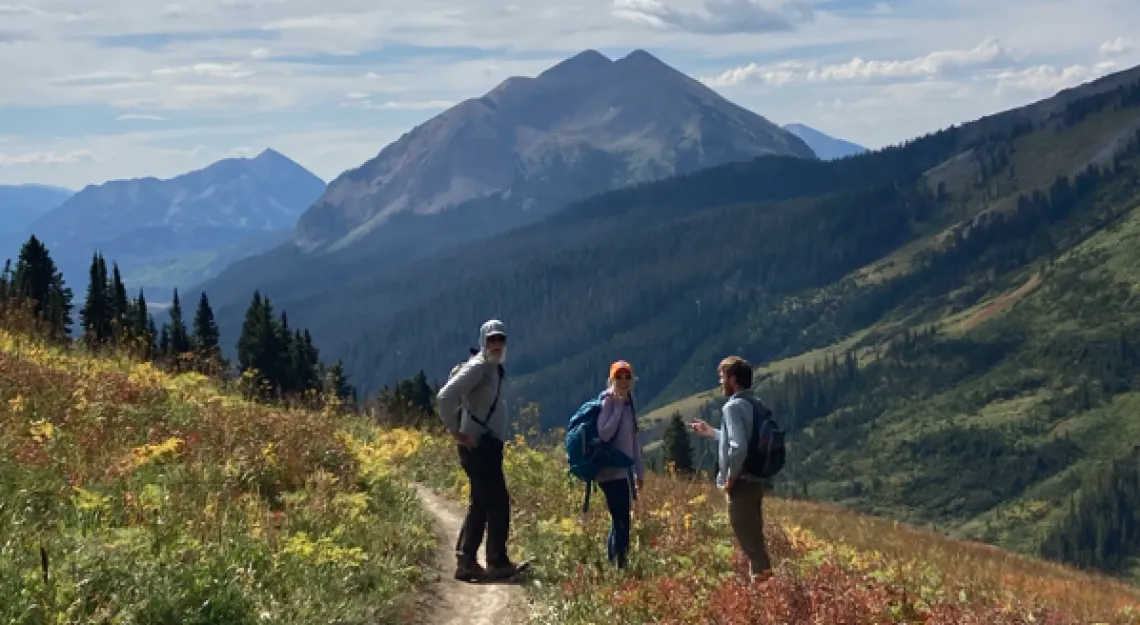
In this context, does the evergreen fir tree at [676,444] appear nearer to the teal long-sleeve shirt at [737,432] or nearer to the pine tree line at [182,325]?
the pine tree line at [182,325]

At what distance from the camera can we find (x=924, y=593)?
31.8ft

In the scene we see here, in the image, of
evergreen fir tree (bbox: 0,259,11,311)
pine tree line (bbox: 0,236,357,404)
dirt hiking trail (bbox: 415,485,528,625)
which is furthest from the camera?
pine tree line (bbox: 0,236,357,404)

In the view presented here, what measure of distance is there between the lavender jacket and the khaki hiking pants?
1.21 m

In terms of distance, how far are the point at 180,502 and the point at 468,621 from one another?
9.50 feet

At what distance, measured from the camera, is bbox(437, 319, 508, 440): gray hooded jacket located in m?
10.7

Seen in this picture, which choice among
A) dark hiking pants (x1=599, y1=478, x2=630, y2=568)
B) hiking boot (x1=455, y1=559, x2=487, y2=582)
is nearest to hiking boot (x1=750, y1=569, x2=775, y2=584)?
dark hiking pants (x1=599, y1=478, x2=630, y2=568)

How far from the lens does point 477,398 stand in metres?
10.8

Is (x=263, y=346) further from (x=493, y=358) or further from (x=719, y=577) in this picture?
(x=719, y=577)

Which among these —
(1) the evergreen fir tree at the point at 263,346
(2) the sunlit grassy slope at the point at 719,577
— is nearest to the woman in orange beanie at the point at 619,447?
(2) the sunlit grassy slope at the point at 719,577

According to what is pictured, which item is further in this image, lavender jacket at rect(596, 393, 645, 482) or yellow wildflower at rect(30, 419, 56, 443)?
lavender jacket at rect(596, 393, 645, 482)

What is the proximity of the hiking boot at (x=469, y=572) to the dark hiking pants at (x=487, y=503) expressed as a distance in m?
0.06

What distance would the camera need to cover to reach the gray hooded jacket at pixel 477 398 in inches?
420

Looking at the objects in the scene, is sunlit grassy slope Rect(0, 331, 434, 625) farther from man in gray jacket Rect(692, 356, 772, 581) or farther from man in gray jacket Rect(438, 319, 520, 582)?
man in gray jacket Rect(692, 356, 772, 581)

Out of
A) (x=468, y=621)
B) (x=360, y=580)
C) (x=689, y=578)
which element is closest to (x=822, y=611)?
(x=689, y=578)
